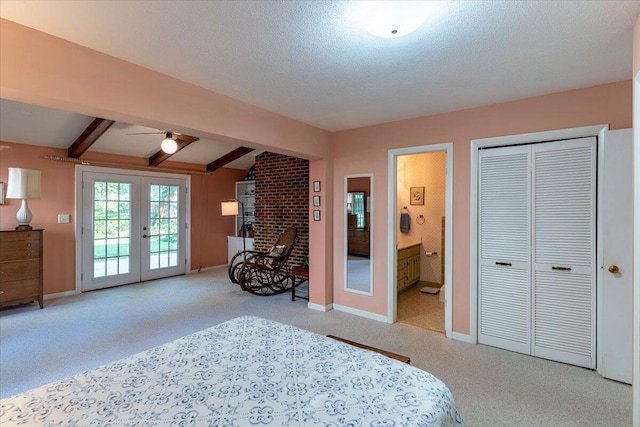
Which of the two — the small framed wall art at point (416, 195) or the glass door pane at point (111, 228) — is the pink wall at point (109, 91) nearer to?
the small framed wall art at point (416, 195)

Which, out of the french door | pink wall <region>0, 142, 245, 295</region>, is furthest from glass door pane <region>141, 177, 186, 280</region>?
pink wall <region>0, 142, 245, 295</region>

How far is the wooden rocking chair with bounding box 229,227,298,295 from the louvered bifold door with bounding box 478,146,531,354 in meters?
3.01

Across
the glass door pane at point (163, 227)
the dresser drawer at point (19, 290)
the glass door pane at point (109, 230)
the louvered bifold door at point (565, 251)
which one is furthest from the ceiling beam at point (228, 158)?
the louvered bifold door at point (565, 251)

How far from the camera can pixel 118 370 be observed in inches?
59.0

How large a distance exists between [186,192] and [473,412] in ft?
20.2

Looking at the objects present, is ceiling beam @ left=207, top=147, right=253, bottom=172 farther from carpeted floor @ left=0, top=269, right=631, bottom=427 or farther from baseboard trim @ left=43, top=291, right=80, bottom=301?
baseboard trim @ left=43, top=291, right=80, bottom=301

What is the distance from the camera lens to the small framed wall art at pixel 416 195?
17.8 feet

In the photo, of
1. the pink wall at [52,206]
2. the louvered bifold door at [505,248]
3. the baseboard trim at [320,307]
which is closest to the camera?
the louvered bifold door at [505,248]

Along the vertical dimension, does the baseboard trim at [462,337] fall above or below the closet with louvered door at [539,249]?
below

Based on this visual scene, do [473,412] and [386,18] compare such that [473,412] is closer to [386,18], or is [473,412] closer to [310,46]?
[386,18]

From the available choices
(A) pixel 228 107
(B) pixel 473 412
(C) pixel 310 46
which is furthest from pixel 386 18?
(B) pixel 473 412

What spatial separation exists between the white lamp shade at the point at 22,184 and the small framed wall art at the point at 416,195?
5.69 m

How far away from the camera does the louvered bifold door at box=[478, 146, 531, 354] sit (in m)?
2.95

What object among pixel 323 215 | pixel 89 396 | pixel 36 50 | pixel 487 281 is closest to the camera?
pixel 89 396
